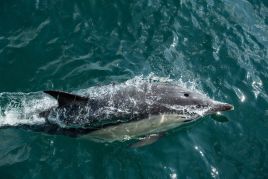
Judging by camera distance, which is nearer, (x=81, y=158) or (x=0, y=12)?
(x=81, y=158)

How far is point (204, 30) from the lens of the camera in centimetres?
1292

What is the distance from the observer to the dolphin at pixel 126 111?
8664mm

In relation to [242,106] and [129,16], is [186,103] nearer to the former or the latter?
[242,106]

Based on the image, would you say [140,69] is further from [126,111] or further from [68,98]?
[68,98]

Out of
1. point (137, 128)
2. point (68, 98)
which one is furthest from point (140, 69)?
point (68, 98)

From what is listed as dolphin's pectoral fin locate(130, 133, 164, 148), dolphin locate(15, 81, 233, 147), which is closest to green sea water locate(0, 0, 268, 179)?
dolphin's pectoral fin locate(130, 133, 164, 148)

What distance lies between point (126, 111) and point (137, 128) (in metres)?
0.50

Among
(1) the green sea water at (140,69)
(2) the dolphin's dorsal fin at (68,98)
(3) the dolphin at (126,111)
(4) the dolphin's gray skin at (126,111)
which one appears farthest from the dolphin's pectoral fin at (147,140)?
(2) the dolphin's dorsal fin at (68,98)

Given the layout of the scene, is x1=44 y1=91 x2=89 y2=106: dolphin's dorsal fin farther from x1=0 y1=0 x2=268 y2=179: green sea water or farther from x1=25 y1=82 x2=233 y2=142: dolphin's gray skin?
x1=0 y1=0 x2=268 y2=179: green sea water

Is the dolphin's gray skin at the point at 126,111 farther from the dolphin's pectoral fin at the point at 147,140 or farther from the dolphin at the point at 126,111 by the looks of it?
the dolphin's pectoral fin at the point at 147,140

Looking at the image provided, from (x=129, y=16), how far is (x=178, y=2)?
1.79 metres

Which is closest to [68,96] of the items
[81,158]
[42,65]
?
[81,158]

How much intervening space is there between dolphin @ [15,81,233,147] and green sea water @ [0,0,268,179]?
443 millimetres

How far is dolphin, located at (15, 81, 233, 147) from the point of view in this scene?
28.4ft
